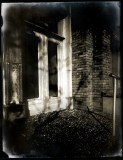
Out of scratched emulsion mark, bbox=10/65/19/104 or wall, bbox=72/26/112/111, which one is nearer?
scratched emulsion mark, bbox=10/65/19/104

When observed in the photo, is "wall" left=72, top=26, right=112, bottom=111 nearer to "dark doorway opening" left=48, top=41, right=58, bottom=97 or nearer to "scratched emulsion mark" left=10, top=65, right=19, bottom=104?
"dark doorway opening" left=48, top=41, right=58, bottom=97

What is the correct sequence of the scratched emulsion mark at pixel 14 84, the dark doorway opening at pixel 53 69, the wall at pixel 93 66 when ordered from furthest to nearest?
the dark doorway opening at pixel 53 69 → the wall at pixel 93 66 → the scratched emulsion mark at pixel 14 84

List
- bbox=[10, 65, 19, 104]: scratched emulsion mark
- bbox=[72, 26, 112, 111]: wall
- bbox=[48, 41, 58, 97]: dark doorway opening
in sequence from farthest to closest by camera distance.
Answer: bbox=[48, 41, 58, 97]: dark doorway opening → bbox=[72, 26, 112, 111]: wall → bbox=[10, 65, 19, 104]: scratched emulsion mark

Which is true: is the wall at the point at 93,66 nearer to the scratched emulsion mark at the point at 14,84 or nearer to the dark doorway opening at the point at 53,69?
the dark doorway opening at the point at 53,69

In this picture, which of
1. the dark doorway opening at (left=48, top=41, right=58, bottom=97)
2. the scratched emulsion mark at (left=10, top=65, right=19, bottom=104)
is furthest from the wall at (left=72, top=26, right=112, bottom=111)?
the scratched emulsion mark at (left=10, top=65, right=19, bottom=104)

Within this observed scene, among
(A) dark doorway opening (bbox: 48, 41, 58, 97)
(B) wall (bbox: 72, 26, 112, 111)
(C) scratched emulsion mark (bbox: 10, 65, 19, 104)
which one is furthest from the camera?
(A) dark doorway opening (bbox: 48, 41, 58, 97)

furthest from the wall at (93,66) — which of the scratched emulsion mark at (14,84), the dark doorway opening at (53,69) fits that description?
the scratched emulsion mark at (14,84)

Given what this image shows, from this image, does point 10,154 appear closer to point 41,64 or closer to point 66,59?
point 41,64

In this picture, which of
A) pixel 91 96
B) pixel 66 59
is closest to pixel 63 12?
pixel 66 59

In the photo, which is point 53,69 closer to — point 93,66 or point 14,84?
point 93,66

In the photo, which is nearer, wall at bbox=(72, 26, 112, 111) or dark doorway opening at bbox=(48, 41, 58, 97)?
wall at bbox=(72, 26, 112, 111)

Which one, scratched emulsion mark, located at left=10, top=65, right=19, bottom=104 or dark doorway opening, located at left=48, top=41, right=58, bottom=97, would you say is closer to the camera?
scratched emulsion mark, located at left=10, top=65, right=19, bottom=104

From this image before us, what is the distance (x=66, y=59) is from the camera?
421cm

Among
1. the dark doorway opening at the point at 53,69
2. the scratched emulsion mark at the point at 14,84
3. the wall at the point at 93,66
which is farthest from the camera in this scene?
the dark doorway opening at the point at 53,69
